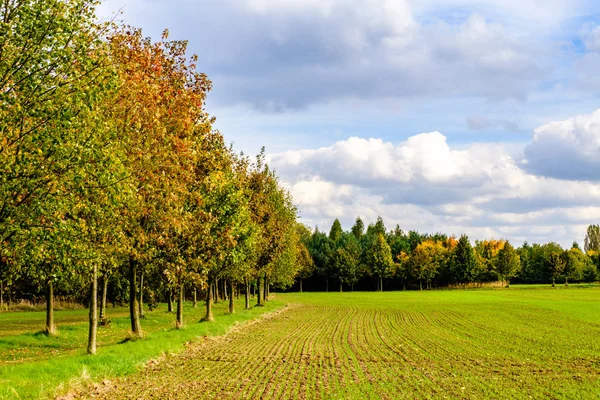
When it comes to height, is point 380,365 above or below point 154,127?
below

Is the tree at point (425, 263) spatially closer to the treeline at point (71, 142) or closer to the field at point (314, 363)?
the field at point (314, 363)

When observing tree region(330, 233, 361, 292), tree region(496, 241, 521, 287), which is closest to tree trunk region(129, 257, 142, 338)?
tree region(330, 233, 361, 292)

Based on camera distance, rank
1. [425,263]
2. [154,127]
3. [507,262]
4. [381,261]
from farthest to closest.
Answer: [381,261], [507,262], [425,263], [154,127]

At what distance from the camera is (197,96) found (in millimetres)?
26281

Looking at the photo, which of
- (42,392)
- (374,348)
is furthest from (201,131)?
(42,392)

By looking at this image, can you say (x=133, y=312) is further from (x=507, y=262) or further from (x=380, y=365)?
(x=507, y=262)

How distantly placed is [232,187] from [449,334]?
688 inches

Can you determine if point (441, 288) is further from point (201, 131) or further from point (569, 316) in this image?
point (201, 131)

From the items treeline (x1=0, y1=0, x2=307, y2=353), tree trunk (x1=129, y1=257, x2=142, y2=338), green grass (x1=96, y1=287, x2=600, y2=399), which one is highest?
treeline (x1=0, y1=0, x2=307, y2=353)

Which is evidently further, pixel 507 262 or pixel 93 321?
pixel 507 262

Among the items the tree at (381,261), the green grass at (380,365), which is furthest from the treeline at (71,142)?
the tree at (381,261)

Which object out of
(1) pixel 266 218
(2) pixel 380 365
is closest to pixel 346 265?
(1) pixel 266 218

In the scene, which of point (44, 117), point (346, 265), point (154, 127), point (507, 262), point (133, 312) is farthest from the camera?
point (346, 265)

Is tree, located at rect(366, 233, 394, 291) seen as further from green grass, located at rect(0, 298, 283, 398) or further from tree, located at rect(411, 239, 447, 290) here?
green grass, located at rect(0, 298, 283, 398)
